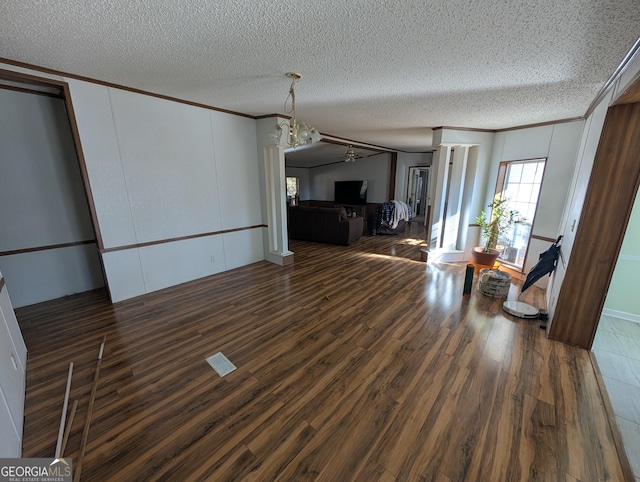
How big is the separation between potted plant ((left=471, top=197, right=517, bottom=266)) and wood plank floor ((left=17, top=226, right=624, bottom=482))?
150cm

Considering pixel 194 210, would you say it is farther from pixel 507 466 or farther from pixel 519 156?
pixel 519 156

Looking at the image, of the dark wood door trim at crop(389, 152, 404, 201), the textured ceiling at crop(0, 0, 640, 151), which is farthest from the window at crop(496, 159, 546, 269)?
the dark wood door trim at crop(389, 152, 404, 201)

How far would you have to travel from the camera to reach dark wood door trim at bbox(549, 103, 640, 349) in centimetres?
201

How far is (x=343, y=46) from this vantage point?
1870mm

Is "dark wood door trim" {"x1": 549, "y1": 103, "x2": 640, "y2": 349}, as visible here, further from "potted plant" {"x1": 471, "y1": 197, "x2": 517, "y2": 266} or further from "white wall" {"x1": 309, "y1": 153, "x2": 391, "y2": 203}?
"white wall" {"x1": 309, "y1": 153, "x2": 391, "y2": 203}

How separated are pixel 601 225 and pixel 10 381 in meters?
4.61

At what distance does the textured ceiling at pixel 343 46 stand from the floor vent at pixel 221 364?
2556 mm

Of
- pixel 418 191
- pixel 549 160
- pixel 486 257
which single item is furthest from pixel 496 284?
pixel 418 191

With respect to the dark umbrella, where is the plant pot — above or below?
below

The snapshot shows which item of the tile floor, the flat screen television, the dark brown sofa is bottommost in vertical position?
the tile floor

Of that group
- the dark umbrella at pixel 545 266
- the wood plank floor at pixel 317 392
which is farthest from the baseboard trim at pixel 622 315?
the wood plank floor at pixel 317 392

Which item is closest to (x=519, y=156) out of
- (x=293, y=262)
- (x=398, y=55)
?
(x=398, y=55)

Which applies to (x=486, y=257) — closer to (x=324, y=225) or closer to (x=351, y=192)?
(x=324, y=225)

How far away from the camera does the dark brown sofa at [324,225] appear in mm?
6012
